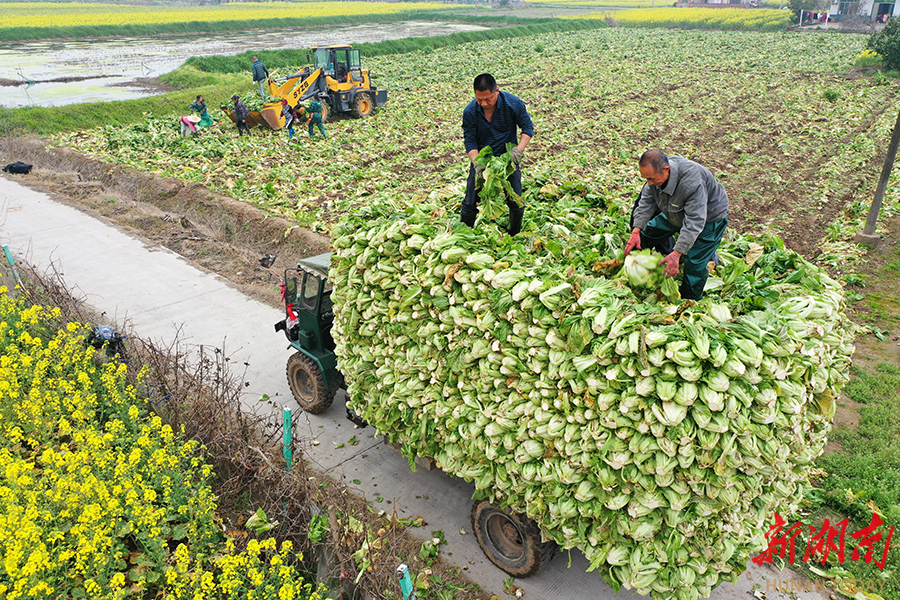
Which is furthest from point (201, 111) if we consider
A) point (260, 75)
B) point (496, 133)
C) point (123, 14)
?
point (123, 14)

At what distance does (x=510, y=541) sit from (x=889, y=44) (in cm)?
3803

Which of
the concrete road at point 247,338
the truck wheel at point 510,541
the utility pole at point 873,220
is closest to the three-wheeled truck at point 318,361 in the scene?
the truck wheel at point 510,541

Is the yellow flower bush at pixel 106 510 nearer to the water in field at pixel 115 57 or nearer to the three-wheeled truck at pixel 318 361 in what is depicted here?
the three-wheeled truck at pixel 318 361

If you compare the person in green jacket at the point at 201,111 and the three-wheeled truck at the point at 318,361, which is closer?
the three-wheeled truck at the point at 318,361

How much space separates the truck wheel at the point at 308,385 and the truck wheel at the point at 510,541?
8.82 ft

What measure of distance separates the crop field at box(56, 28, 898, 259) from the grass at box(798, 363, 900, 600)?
186 inches

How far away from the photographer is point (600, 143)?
1958 cm

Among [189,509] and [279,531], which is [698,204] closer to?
[279,531]

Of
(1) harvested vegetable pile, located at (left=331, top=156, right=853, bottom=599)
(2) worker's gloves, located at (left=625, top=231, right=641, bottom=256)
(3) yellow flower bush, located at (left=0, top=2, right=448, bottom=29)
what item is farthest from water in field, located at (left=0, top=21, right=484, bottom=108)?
(2) worker's gloves, located at (left=625, top=231, right=641, bottom=256)

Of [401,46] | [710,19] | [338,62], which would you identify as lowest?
[338,62]

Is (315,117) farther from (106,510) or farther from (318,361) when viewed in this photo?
(106,510)

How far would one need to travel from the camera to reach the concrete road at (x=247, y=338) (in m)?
Answer: 5.33

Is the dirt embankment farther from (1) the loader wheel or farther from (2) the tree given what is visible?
(2) the tree

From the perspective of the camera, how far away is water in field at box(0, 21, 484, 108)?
95.7 feet
